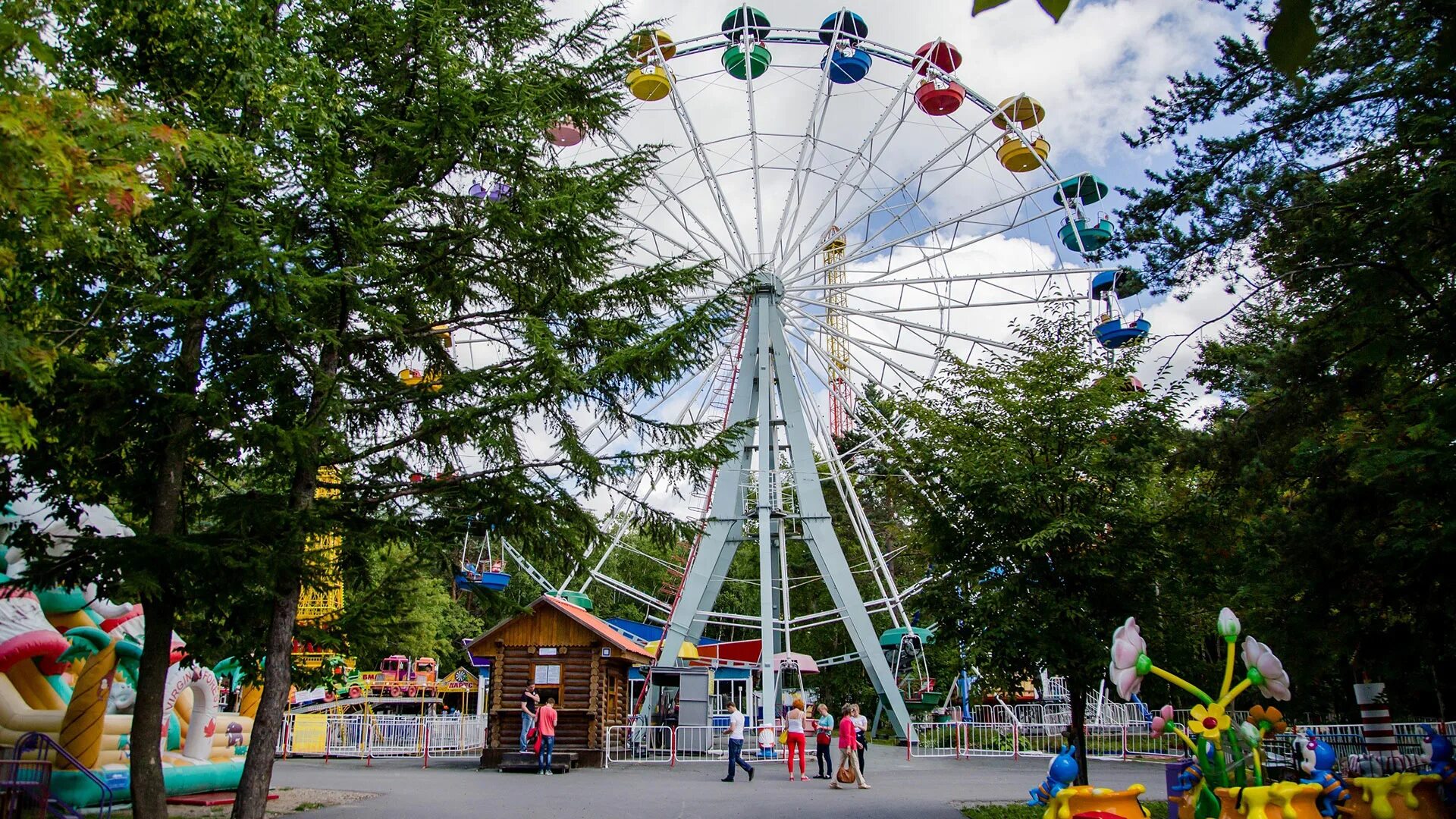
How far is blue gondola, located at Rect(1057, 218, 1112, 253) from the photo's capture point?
878 inches

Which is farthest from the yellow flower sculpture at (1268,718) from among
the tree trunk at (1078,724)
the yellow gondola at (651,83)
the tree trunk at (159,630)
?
the yellow gondola at (651,83)

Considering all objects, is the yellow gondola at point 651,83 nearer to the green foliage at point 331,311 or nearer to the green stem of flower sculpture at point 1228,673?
the green foliage at point 331,311

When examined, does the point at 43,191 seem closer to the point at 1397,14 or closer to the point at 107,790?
the point at 107,790

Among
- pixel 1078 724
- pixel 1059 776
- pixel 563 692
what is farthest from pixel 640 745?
pixel 1059 776

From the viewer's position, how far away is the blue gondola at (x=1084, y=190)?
2305 centimetres

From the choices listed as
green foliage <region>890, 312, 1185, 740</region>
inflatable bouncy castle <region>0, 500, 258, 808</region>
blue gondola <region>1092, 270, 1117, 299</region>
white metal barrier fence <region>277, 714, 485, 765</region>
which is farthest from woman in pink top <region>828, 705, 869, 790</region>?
blue gondola <region>1092, 270, 1117, 299</region>

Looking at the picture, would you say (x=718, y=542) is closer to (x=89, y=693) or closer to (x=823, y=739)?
(x=823, y=739)

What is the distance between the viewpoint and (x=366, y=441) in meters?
9.91

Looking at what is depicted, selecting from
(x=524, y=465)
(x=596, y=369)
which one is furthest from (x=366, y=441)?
(x=596, y=369)

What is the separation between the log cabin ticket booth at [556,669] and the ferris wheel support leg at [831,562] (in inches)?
195

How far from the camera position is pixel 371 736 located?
21.6m

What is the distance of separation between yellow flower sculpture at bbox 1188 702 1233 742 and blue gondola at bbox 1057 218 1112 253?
15383mm

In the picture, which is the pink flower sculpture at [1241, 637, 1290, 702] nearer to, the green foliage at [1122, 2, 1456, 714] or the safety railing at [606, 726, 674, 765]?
the green foliage at [1122, 2, 1456, 714]

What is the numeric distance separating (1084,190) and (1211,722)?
56.4 feet
